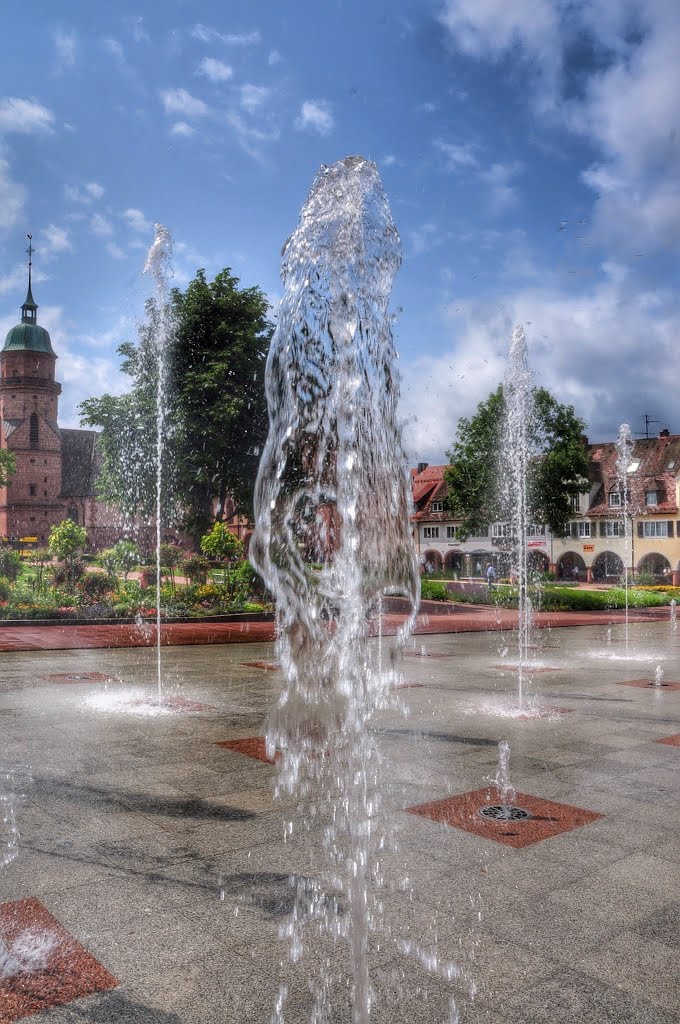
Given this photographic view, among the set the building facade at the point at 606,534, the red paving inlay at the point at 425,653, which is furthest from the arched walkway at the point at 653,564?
the red paving inlay at the point at 425,653

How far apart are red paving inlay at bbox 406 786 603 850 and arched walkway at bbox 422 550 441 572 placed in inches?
2497

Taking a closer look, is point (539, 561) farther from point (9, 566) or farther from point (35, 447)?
point (35, 447)

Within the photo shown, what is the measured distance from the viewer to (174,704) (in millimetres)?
10195

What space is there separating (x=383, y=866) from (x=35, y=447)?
92.8 meters

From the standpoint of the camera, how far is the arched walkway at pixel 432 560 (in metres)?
70.0

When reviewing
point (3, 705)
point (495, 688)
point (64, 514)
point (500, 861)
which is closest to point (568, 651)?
point (495, 688)

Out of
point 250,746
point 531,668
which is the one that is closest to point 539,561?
point 531,668

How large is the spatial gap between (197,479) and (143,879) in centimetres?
2766

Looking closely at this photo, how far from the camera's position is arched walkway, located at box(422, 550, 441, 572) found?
2756 inches

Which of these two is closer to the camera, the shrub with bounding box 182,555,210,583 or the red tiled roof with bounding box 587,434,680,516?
the shrub with bounding box 182,555,210,583

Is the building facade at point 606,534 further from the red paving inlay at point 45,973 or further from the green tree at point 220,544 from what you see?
the red paving inlay at point 45,973

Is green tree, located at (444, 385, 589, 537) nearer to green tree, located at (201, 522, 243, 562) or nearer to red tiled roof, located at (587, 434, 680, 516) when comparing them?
red tiled roof, located at (587, 434, 680, 516)

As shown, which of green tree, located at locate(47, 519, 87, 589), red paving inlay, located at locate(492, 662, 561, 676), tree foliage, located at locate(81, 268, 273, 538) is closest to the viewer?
red paving inlay, located at locate(492, 662, 561, 676)

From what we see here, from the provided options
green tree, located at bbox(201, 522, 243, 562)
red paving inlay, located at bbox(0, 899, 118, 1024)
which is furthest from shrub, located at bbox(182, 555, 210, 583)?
red paving inlay, located at bbox(0, 899, 118, 1024)
